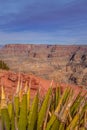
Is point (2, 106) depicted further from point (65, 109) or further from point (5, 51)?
point (5, 51)

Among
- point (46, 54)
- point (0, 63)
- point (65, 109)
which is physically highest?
point (65, 109)

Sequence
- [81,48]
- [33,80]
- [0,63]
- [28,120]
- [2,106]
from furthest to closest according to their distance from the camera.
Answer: [81,48] → [0,63] → [33,80] → [28,120] → [2,106]

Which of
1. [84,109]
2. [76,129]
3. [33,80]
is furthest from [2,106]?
[33,80]

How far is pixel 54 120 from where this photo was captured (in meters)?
2.52

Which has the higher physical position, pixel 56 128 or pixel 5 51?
pixel 56 128

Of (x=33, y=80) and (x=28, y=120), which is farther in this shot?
(x=33, y=80)

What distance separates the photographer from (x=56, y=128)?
251 centimetres

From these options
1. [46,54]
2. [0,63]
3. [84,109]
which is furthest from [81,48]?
[84,109]

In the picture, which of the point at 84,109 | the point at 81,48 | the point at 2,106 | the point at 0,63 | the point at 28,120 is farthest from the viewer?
the point at 81,48

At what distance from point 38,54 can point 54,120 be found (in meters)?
140

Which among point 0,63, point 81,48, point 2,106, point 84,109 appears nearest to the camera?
point 2,106

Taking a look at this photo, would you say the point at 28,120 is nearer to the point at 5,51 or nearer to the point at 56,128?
the point at 56,128

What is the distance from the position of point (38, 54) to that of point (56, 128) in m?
140

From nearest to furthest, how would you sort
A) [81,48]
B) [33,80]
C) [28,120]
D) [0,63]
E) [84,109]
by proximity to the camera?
[28,120]
[84,109]
[33,80]
[0,63]
[81,48]
